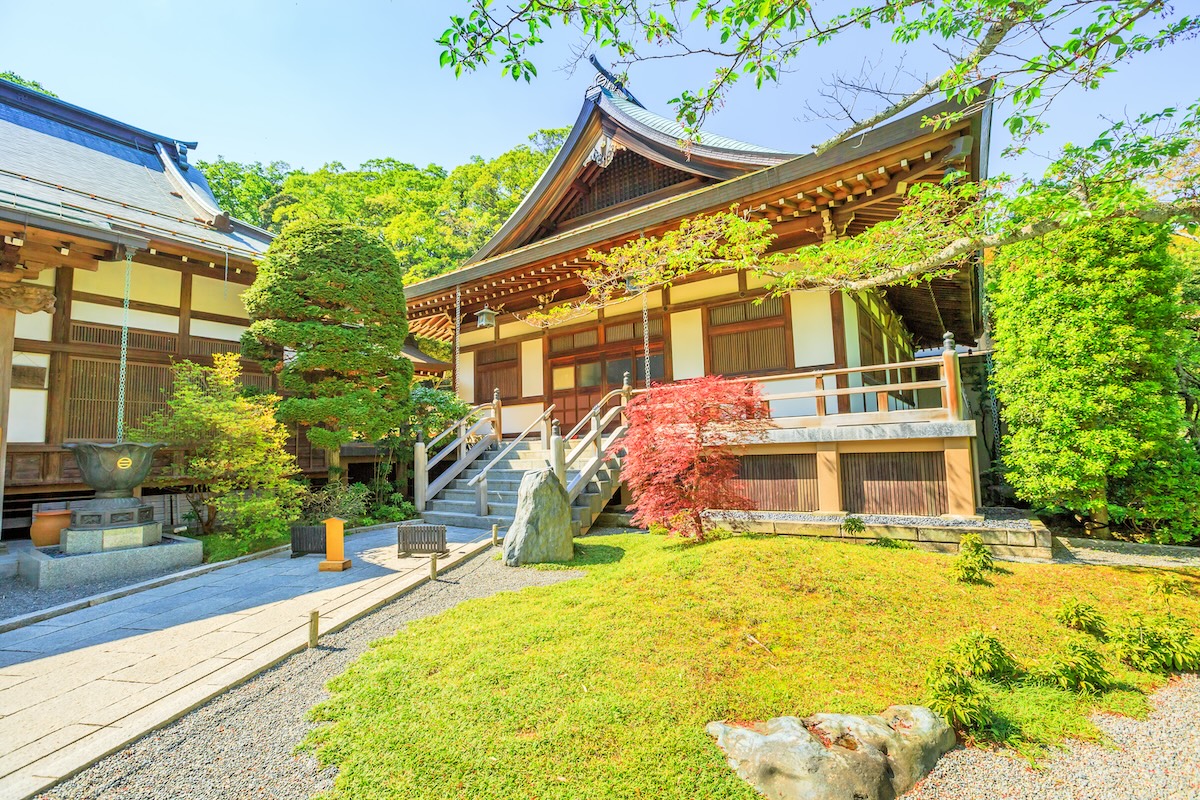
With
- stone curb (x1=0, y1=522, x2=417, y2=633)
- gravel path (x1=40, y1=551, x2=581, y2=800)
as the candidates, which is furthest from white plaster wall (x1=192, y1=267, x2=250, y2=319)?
gravel path (x1=40, y1=551, x2=581, y2=800)

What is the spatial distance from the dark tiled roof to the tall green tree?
13.1 m

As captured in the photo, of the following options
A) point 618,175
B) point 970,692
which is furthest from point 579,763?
point 618,175

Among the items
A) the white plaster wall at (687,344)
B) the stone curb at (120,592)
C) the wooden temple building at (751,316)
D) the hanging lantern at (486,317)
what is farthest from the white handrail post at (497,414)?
the stone curb at (120,592)

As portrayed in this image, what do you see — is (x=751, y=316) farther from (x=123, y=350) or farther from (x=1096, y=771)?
(x=123, y=350)

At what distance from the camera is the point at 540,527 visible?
6.38m

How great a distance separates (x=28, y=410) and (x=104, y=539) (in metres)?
3.73

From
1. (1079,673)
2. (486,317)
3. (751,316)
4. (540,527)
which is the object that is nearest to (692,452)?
(540,527)

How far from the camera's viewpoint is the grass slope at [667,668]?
260 centimetres

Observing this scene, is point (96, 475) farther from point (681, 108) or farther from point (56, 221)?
point (681, 108)

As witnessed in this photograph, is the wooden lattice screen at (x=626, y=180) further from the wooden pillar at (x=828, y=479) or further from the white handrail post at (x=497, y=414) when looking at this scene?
the wooden pillar at (x=828, y=479)

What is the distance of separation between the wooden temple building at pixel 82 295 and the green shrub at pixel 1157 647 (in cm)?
1136

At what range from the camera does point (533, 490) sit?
653 centimetres

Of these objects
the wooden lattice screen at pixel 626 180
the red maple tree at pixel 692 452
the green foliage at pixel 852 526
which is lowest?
the green foliage at pixel 852 526

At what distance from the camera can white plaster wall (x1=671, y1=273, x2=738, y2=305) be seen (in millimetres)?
9820
